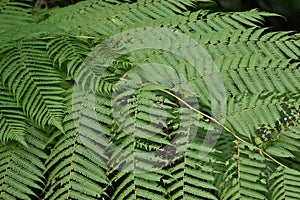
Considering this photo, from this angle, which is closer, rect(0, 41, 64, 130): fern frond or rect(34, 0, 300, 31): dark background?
rect(0, 41, 64, 130): fern frond

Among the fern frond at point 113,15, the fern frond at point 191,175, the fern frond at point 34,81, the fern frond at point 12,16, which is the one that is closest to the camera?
the fern frond at point 191,175

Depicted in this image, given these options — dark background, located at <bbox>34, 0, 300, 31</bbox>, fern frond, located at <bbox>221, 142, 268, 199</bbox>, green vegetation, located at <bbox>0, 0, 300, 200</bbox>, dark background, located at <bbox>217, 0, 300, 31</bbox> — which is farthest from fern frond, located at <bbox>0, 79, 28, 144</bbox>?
dark background, located at <bbox>217, 0, 300, 31</bbox>

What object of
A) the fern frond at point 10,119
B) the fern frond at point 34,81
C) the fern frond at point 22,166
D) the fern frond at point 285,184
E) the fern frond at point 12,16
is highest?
the fern frond at point 12,16

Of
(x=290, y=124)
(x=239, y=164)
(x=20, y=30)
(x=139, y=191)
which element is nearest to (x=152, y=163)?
(x=139, y=191)

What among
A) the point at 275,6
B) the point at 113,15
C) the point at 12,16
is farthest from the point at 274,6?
the point at 12,16

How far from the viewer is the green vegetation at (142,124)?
1.44 m

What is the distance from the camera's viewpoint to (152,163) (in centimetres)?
144

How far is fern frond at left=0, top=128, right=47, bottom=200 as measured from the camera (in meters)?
1.47

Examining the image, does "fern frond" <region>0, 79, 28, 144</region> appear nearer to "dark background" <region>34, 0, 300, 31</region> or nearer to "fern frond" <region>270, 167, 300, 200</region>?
"fern frond" <region>270, 167, 300, 200</region>

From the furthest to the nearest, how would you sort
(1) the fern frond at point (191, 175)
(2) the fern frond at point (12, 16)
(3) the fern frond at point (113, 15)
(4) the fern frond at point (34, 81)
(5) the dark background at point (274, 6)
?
(5) the dark background at point (274, 6) → (2) the fern frond at point (12, 16) → (3) the fern frond at point (113, 15) → (4) the fern frond at point (34, 81) → (1) the fern frond at point (191, 175)

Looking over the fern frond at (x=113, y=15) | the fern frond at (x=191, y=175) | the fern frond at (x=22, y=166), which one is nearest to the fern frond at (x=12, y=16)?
the fern frond at (x=113, y=15)

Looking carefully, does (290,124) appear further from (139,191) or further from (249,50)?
(139,191)

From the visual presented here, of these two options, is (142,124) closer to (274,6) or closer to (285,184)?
(285,184)

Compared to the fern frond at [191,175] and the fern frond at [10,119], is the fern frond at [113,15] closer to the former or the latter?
the fern frond at [10,119]
